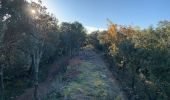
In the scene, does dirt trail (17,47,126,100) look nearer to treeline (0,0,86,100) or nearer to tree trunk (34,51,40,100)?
tree trunk (34,51,40,100)

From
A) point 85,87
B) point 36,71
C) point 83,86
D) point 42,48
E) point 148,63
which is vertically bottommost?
point 85,87

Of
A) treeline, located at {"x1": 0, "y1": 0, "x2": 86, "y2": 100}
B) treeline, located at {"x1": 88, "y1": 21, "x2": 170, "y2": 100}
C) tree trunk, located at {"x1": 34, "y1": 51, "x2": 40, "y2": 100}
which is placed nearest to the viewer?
treeline, located at {"x1": 0, "y1": 0, "x2": 86, "y2": 100}

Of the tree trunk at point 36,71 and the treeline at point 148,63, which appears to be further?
the tree trunk at point 36,71

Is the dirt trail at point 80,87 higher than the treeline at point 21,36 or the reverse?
the reverse

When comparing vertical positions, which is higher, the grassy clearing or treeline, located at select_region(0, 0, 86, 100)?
treeline, located at select_region(0, 0, 86, 100)

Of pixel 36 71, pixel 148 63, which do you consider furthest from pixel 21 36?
pixel 148 63

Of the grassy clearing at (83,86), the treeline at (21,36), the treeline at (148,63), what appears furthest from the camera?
the grassy clearing at (83,86)

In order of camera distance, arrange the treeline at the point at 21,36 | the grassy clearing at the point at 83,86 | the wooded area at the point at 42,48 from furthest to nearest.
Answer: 1. the grassy clearing at the point at 83,86
2. the wooded area at the point at 42,48
3. the treeline at the point at 21,36

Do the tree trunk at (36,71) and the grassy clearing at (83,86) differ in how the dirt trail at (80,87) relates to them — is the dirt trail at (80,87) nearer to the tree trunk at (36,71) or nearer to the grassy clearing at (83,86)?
the grassy clearing at (83,86)

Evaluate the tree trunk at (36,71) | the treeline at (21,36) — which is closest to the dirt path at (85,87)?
the tree trunk at (36,71)

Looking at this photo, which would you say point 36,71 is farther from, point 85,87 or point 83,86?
point 85,87

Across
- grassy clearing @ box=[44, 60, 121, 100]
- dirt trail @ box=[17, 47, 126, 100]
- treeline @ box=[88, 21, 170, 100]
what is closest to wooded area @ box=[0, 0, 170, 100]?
treeline @ box=[88, 21, 170, 100]

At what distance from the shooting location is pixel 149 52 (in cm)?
4141

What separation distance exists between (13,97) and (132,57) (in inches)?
708
